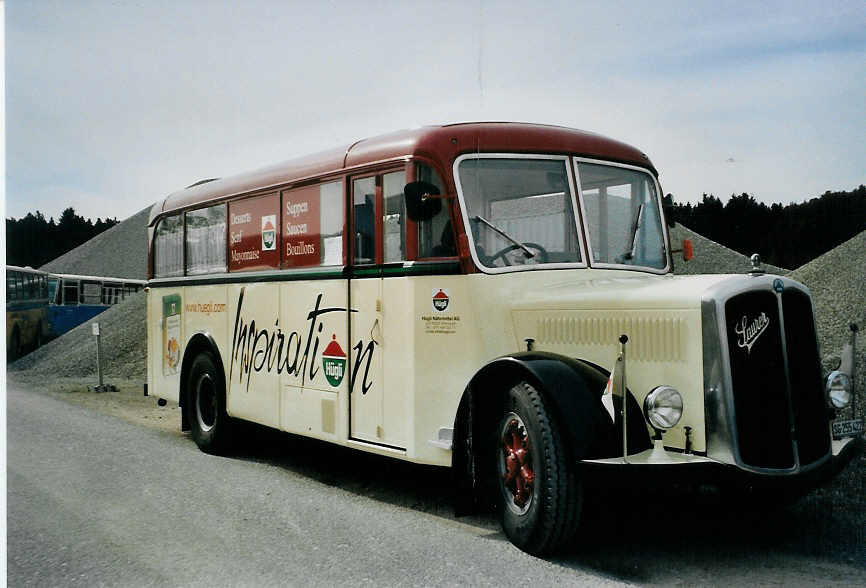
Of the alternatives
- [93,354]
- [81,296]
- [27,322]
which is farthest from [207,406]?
[81,296]

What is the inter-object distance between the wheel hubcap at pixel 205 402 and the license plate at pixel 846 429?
6392 mm

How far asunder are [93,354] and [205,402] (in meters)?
12.7

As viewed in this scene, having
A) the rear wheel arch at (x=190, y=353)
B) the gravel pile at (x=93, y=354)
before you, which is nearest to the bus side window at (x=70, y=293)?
the gravel pile at (x=93, y=354)

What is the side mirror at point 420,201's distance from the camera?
6.03 m

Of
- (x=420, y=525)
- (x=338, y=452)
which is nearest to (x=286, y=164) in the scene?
(x=338, y=452)

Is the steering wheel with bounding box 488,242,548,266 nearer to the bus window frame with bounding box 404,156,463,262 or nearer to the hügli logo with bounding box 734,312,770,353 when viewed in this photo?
the bus window frame with bounding box 404,156,463,262

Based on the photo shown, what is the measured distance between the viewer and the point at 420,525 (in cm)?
599

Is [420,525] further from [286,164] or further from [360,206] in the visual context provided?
[286,164]

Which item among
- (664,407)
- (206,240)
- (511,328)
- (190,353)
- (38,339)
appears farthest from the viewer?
(38,339)

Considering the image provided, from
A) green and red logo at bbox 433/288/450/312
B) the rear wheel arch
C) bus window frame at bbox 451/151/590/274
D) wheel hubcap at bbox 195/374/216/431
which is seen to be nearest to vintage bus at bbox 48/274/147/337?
the rear wheel arch

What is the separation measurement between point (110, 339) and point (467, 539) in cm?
1856

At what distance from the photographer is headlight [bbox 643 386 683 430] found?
4.83 meters

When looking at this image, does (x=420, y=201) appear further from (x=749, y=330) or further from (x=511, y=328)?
(x=749, y=330)

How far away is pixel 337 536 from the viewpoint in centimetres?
564
